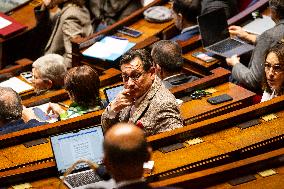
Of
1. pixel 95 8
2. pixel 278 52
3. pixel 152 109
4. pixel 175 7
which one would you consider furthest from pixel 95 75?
Result: pixel 95 8

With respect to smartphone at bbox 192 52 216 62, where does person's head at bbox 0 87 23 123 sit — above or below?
above

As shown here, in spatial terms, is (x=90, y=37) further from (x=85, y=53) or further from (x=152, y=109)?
(x=152, y=109)

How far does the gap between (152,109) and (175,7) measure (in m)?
1.99

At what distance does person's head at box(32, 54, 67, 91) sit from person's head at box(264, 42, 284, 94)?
Result: 5.30ft

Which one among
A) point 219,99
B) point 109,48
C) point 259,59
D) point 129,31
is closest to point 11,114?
point 219,99

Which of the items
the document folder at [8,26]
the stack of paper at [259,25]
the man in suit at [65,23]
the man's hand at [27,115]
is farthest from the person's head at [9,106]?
the stack of paper at [259,25]

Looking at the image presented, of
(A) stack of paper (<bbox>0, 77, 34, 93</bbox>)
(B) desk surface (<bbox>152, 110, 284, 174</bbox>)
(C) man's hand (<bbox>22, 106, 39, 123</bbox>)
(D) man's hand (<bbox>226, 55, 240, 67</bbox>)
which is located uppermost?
(B) desk surface (<bbox>152, 110, 284, 174</bbox>)

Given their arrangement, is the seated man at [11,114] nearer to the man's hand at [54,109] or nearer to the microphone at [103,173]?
the man's hand at [54,109]

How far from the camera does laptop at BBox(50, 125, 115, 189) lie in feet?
11.3

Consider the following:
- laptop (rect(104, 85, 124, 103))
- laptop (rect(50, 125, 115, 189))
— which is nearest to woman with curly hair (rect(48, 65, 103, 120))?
laptop (rect(104, 85, 124, 103))

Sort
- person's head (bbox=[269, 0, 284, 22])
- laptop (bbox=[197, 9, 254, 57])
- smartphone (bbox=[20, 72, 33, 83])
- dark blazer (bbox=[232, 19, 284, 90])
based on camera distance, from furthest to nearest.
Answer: smartphone (bbox=[20, 72, 33, 83])
laptop (bbox=[197, 9, 254, 57])
person's head (bbox=[269, 0, 284, 22])
dark blazer (bbox=[232, 19, 284, 90])

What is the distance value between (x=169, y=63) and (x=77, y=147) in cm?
121

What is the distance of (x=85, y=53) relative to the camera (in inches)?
214

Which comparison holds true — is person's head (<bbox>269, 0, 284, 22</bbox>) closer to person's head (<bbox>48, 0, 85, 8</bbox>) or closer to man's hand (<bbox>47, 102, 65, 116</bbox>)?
→ man's hand (<bbox>47, 102, 65, 116</bbox>)
